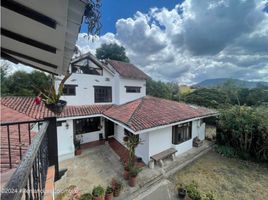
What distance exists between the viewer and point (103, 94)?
13.1m

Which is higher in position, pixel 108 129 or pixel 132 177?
pixel 108 129

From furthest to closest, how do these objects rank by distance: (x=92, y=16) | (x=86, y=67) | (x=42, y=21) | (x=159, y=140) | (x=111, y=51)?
(x=111, y=51) → (x=86, y=67) → (x=159, y=140) → (x=92, y=16) → (x=42, y=21)

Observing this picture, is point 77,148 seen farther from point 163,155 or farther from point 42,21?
point 42,21

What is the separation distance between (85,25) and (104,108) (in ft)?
36.2

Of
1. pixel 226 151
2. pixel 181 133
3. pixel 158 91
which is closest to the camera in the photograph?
pixel 181 133

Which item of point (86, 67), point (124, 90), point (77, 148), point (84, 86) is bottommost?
point (77, 148)

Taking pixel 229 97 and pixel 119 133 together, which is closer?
pixel 119 133

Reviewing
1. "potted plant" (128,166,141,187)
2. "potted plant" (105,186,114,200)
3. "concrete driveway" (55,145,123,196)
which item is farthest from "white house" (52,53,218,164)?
"potted plant" (105,186,114,200)

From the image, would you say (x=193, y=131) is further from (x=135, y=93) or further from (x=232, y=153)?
(x=135, y=93)

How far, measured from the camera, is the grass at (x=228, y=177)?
21.7ft

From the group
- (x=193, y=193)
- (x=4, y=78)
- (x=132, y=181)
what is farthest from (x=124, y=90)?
(x=4, y=78)

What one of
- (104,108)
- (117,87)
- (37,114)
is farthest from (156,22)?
(37,114)

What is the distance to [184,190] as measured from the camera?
6.31 metres

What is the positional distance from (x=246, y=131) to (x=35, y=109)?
1484 cm
